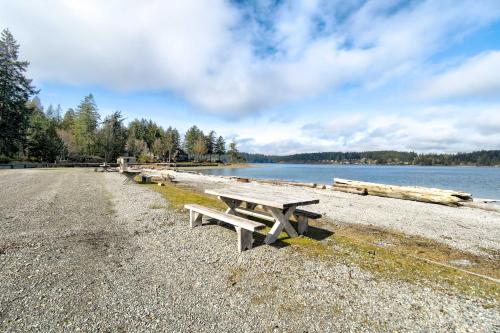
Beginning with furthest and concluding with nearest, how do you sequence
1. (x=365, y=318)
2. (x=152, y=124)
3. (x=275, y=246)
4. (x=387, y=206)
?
(x=152, y=124) < (x=387, y=206) < (x=275, y=246) < (x=365, y=318)

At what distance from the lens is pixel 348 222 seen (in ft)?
30.5

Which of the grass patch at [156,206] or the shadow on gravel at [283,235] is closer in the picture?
the shadow on gravel at [283,235]

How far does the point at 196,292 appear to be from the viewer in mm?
4055

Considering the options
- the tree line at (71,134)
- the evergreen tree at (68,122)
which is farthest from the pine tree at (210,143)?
the evergreen tree at (68,122)

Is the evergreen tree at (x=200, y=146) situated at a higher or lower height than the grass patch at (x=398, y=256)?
higher

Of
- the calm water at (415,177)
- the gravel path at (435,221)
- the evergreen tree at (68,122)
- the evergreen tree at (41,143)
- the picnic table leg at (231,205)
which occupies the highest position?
the evergreen tree at (68,122)

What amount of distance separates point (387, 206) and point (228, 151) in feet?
330

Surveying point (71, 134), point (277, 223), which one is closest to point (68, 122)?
point (71, 134)

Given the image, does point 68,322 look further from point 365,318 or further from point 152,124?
point 152,124

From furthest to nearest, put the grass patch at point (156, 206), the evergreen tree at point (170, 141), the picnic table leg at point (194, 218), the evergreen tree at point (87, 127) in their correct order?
the evergreen tree at point (170, 141), the evergreen tree at point (87, 127), the grass patch at point (156, 206), the picnic table leg at point (194, 218)

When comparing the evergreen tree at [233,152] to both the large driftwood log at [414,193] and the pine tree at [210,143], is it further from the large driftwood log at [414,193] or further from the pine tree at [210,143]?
the large driftwood log at [414,193]

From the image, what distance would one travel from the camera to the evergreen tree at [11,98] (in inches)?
1563

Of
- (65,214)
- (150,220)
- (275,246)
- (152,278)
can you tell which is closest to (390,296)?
(275,246)

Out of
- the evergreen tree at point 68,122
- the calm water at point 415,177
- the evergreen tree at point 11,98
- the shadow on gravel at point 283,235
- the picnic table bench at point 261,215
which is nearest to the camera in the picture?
the picnic table bench at point 261,215
